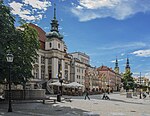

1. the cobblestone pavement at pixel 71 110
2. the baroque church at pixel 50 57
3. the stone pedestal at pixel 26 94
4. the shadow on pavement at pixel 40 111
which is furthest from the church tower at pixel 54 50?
the shadow on pavement at pixel 40 111

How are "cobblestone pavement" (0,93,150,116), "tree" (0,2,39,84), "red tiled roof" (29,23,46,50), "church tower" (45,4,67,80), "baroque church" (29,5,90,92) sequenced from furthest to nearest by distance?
"red tiled roof" (29,23,46,50)
"church tower" (45,4,67,80)
"baroque church" (29,5,90,92)
"tree" (0,2,39,84)
"cobblestone pavement" (0,93,150,116)

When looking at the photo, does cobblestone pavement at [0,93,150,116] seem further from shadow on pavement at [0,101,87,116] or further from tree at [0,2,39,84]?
tree at [0,2,39,84]

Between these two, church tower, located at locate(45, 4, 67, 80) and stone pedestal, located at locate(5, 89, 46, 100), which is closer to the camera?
stone pedestal, located at locate(5, 89, 46, 100)

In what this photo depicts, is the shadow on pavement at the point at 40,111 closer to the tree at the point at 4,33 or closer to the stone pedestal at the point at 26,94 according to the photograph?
the tree at the point at 4,33

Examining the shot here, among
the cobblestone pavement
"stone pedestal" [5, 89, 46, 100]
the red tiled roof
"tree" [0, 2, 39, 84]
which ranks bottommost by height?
the cobblestone pavement

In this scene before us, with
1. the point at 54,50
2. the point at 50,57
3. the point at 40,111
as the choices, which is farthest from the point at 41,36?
the point at 40,111

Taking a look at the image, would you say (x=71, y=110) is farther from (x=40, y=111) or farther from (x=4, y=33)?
(x=4, y=33)

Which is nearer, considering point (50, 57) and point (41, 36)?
point (50, 57)

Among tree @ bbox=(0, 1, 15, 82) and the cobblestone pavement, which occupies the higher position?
tree @ bbox=(0, 1, 15, 82)

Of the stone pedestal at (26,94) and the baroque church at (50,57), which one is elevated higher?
the baroque church at (50,57)

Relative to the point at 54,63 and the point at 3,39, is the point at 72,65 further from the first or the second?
the point at 3,39

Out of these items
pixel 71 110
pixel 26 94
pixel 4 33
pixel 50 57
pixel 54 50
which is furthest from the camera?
pixel 50 57

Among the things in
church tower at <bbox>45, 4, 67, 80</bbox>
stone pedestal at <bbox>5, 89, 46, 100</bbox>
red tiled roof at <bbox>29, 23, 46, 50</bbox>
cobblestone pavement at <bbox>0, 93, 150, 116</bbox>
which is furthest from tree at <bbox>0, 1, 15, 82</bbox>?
red tiled roof at <bbox>29, 23, 46, 50</bbox>

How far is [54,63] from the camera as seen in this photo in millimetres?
71750
